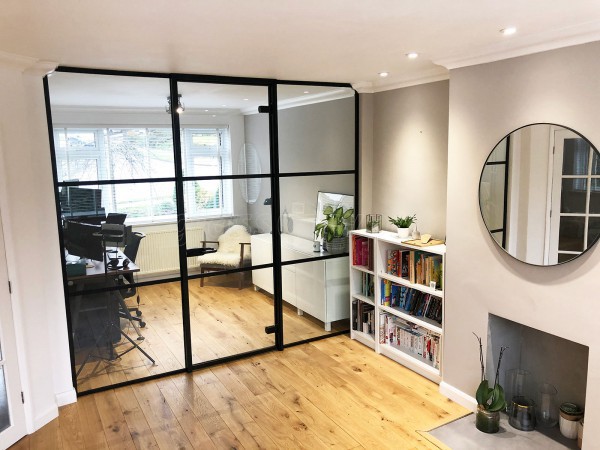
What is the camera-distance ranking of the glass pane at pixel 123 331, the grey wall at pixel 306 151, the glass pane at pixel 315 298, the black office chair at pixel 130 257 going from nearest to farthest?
the glass pane at pixel 123 331, the black office chair at pixel 130 257, the grey wall at pixel 306 151, the glass pane at pixel 315 298

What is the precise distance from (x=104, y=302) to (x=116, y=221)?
0.62m

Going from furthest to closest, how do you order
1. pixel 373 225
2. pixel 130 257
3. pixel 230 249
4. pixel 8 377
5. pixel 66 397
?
pixel 373 225 < pixel 230 249 < pixel 130 257 < pixel 66 397 < pixel 8 377

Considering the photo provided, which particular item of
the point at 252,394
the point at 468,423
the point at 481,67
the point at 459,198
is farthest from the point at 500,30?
the point at 252,394

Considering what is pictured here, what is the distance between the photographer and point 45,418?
327 cm

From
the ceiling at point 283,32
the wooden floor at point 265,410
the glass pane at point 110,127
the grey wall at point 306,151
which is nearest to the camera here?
the ceiling at point 283,32

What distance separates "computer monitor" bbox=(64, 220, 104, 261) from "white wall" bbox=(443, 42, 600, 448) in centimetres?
256

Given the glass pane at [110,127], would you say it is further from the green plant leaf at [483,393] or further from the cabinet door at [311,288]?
the green plant leaf at [483,393]

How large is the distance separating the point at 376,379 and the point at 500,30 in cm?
263

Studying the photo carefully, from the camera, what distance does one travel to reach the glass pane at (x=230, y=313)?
13.3ft

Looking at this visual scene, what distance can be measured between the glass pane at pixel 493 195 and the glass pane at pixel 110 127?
2.28m

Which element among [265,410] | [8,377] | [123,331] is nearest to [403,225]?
[265,410]

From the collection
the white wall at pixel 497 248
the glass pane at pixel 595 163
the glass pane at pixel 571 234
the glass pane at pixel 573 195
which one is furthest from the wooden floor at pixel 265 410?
the glass pane at pixel 595 163

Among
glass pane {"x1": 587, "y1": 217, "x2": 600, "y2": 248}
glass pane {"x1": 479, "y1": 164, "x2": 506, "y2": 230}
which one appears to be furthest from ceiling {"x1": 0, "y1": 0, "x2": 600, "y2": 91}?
glass pane {"x1": 587, "y1": 217, "x2": 600, "y2": 248}

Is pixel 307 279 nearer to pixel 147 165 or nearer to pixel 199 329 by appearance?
pixel 199 329
